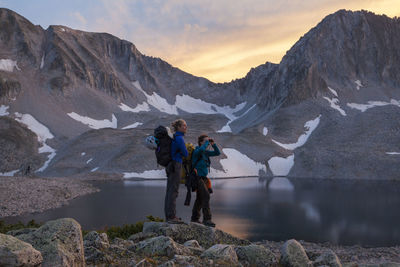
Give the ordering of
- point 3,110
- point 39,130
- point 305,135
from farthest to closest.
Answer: point 3,110 < point 305,135 < point 39,130

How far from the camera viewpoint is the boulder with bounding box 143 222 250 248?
41.3 feet

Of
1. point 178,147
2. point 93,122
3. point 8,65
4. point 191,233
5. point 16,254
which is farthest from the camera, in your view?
point 93,122

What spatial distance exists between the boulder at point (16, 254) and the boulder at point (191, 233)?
646 centimetres

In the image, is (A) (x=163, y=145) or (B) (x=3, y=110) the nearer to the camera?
(A) (x=163, y=145)

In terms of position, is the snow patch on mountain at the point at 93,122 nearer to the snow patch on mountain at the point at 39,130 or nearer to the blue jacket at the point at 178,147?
the snow patch on mountain at the point at 39,130

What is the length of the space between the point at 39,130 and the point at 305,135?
8663 cm

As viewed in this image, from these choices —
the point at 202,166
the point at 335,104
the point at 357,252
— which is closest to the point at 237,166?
the point at 335,104

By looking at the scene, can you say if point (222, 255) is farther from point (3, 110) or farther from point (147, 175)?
point (3, 110)

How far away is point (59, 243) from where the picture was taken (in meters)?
7.21

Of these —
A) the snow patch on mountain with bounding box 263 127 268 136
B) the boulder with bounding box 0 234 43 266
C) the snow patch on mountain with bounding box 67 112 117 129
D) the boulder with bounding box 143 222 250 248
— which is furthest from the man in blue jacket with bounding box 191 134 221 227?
the snow patch on mountain with bounding box 67 112 117 129

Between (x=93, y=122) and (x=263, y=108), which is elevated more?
(x=263, y=108)

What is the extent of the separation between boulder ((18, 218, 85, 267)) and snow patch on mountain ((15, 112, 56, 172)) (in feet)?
338

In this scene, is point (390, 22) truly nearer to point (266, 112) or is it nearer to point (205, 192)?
point (266, 112)

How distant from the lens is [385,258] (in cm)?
2209
